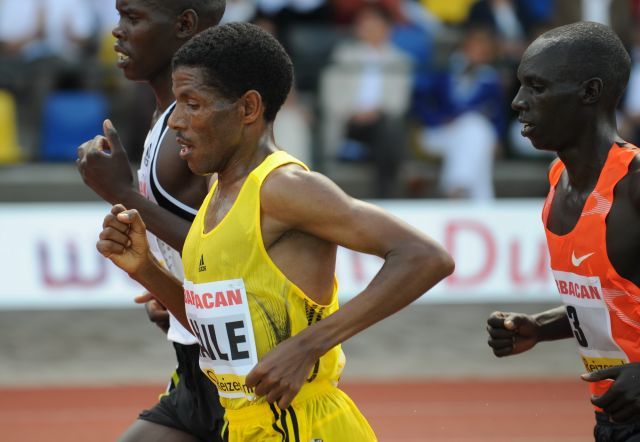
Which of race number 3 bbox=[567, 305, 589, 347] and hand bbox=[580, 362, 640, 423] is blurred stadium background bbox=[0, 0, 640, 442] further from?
hand bbox=[580, 362, 640, 423]

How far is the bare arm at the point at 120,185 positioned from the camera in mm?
3826

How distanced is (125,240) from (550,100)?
4.35 ft

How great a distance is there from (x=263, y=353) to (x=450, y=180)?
7446mm

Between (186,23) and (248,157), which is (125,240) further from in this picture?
(186,23)

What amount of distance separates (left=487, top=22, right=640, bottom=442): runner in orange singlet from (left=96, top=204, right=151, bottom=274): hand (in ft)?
3.92

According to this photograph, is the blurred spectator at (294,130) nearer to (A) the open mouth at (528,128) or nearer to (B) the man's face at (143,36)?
(B) the man's face at (143,36)

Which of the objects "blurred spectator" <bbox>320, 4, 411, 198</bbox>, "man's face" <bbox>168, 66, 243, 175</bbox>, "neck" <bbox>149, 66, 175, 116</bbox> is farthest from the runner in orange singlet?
"blurred spectator" <bbox>320, 4, 411, 198</bbox>

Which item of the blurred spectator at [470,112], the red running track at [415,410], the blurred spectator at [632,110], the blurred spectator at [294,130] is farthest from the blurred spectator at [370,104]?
the red running track at [415,410]

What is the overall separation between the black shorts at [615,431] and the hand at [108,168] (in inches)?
65.4

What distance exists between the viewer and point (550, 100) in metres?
3.56

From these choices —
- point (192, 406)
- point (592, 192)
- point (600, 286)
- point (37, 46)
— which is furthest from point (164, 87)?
point (37, 46)

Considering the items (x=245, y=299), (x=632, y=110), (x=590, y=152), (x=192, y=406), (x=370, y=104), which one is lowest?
(x=632, y=110)

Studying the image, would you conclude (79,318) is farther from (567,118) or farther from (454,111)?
(567,118)

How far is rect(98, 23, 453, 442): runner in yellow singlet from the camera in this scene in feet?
10.1
